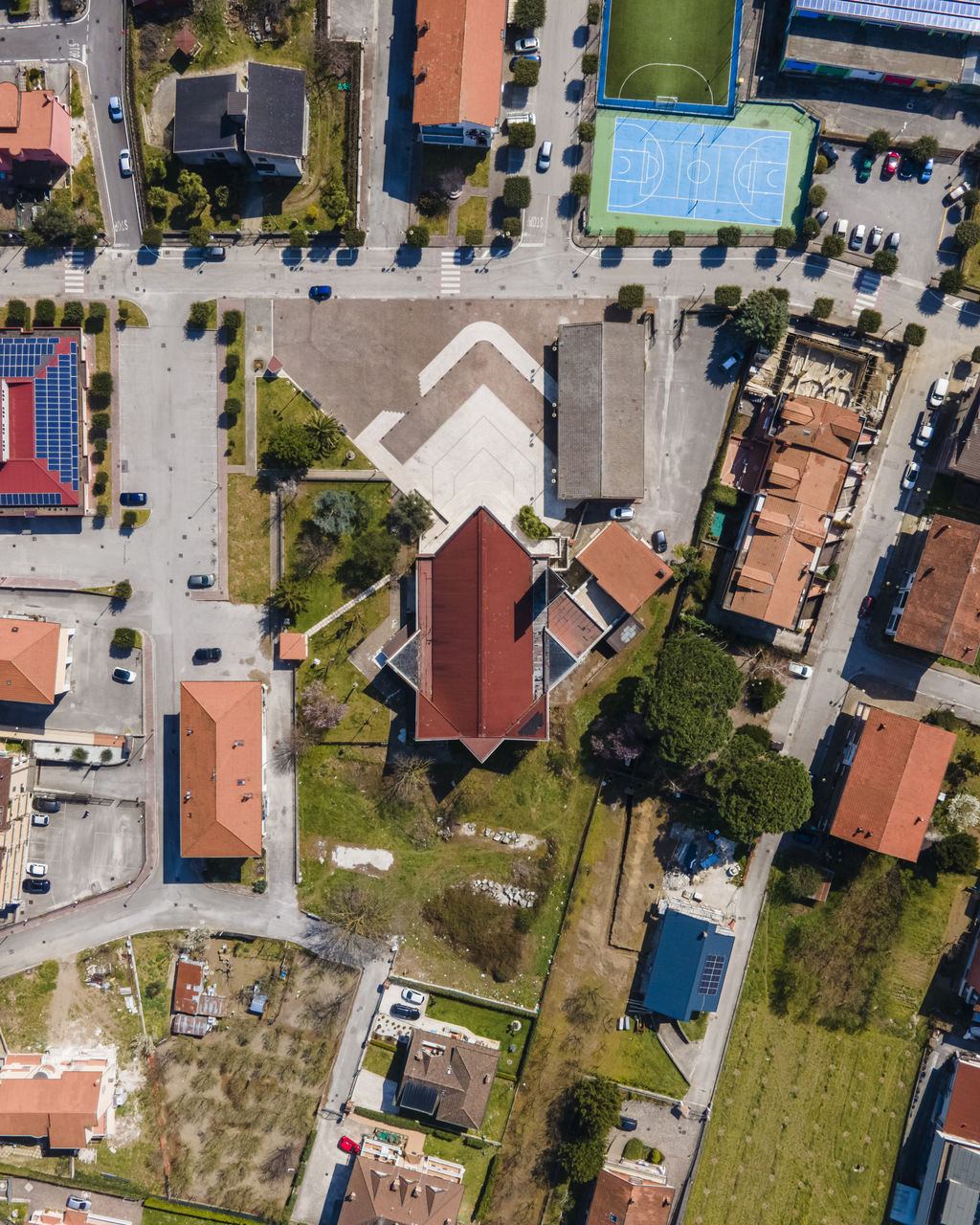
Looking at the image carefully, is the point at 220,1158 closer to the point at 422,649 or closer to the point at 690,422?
the point at 422,649

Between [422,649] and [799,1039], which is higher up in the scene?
[422,649]

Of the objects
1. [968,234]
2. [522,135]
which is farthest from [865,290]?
[522,135]

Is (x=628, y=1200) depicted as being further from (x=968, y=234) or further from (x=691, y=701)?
(x=968, y=234)

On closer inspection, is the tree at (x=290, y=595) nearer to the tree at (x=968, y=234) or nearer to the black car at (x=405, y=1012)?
the black car at (x=405, y=1012)

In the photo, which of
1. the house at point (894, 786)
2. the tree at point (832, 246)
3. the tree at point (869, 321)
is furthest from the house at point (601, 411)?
the house at point (894, 786)

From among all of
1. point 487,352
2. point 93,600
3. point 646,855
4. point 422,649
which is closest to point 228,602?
point 93,600

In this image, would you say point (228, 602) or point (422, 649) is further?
point (228, 602)

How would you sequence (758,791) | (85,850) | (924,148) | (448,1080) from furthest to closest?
(85,850) < (448,1080) < (924,148) < (758,791)

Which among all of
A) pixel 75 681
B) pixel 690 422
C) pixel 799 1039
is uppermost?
pixel 690 422
